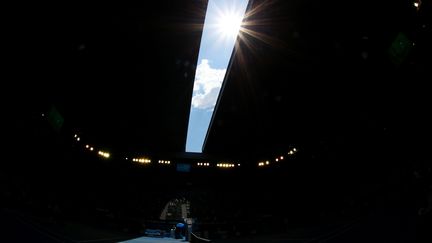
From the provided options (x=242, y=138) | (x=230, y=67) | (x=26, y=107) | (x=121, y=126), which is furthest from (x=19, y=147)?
(x=242, y=138)

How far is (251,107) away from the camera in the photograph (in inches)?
729

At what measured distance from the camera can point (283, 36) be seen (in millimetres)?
11898

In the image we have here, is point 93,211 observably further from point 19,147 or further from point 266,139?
point 266,139

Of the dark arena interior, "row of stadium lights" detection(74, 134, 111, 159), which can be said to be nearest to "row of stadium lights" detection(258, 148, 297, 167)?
the dark arena interior

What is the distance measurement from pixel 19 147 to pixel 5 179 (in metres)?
2.98

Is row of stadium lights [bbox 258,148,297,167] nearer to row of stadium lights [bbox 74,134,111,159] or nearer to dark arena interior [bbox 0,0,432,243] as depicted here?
dark arena interior [bbox 0,0,432,243]

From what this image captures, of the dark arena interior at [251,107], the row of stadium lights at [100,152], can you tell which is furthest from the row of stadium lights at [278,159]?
the row of stadium lights at [100,152]

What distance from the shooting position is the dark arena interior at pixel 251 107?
9.77 m

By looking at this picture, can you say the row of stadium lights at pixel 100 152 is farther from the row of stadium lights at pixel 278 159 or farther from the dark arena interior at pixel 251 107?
the row of stadium lights at pixel 278 159

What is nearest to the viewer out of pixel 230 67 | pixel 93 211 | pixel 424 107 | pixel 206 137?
pixel 424 107

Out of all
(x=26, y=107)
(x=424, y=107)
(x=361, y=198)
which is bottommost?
(x=361, y=198)

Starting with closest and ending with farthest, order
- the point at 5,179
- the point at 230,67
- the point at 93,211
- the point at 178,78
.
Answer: the point at 5,179, the point at 230,67, the point at 178,78, the point at 93,211

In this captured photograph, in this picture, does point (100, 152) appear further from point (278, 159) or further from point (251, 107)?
point (278, 159)

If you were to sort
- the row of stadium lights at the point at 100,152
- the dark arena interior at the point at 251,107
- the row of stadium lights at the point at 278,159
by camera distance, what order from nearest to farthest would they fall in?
the dark arena interior at the point at 251,107 → the row of stadium lights at the point at 100,152 → the row of stadium lights at the point at 278,159
